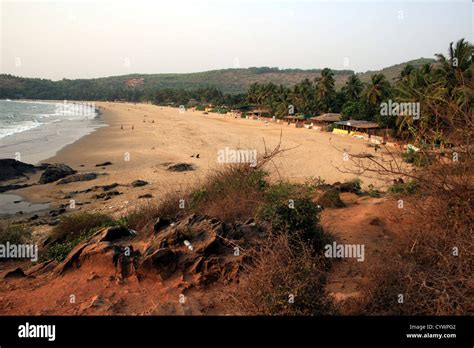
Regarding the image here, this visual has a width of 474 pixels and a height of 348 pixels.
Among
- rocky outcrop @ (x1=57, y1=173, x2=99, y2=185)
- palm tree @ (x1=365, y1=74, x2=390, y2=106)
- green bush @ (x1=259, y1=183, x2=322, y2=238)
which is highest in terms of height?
palm tree @ (x1=365, y1=74, x2=390, y2=106)

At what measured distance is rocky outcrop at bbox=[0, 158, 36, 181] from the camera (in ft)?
74.0

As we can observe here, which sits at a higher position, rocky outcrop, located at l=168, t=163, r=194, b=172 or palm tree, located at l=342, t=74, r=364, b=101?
palm tree, located at l=342, t=74, r=364, b=101

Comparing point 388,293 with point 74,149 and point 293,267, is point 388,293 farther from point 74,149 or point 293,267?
point 74,149

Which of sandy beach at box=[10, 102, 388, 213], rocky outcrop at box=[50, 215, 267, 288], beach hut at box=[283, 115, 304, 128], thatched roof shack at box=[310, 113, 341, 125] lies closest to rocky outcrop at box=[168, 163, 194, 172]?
sandy beach at box=[10, 102, 388, 213]

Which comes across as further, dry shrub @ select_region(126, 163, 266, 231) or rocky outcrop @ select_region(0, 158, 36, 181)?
rocky outcrop @ select_region(0, 158, 36, 181)

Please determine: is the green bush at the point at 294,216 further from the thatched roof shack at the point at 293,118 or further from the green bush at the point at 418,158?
the thatched roof shack at the point at 293,118

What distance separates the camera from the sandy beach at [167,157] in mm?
19438

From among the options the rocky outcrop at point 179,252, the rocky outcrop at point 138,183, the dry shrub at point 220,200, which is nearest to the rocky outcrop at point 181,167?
the rocky outcrop at point 138,183

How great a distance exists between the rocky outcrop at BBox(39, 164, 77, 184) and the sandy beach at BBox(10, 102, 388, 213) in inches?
36.2

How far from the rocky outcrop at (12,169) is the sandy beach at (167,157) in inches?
116

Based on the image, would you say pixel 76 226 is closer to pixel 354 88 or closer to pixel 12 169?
pixel 12 169

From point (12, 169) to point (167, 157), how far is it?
421 inches

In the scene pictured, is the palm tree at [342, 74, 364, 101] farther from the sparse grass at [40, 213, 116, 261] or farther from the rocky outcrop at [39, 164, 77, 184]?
the sparse grass at [40, 213, 116, 261]
